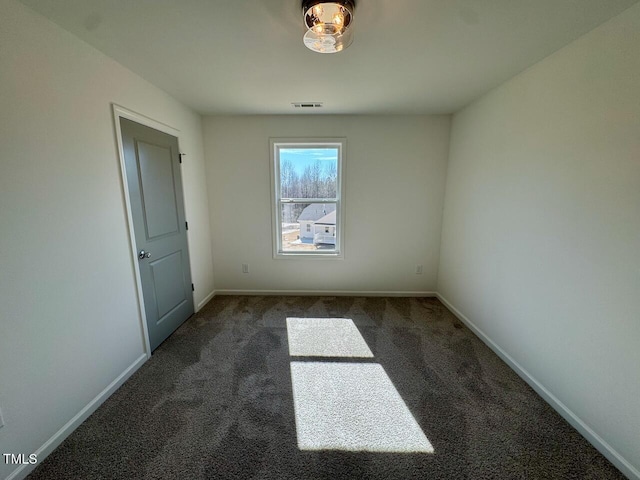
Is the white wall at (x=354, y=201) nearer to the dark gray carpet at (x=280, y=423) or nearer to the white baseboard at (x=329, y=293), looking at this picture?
the white baseboard at (x=329, y=293)

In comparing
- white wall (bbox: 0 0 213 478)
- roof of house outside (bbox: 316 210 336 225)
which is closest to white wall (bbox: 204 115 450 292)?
roof of house outside (bbox: 316 210 336 225)

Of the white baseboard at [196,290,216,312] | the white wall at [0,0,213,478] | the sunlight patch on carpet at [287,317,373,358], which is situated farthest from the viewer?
the white baseboard at [196,290,216,312]

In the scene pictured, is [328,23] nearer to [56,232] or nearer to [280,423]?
[56,232]

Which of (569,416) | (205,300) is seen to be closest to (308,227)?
(205,300)

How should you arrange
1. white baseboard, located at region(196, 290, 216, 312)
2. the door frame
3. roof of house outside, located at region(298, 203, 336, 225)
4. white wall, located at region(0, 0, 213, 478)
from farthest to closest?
roof of house outside, located at region(298, 203, 336, 225)
white baseboard, located at region(196, 290, 216, 312)
the door frame
white wall, located at region(0, 0, 213, 478)

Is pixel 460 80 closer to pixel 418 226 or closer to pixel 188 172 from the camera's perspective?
pixel 418 226

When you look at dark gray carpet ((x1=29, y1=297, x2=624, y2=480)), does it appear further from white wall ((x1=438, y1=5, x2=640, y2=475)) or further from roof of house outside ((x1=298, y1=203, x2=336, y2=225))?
roof of house outside ((x1=298, y1=203, x2=336, y2=225))

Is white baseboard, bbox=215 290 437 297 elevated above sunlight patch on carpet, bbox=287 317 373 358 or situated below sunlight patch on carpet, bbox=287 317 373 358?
above

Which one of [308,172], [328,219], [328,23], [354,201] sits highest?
[328,23]

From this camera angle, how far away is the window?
3.17m

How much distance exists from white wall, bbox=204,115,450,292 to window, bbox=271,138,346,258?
107 mm

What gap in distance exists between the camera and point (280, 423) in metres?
1.55

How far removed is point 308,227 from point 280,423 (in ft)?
7.60

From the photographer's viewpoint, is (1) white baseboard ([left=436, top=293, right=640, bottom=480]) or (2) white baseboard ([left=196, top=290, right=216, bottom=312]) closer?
(1) white baseboard ([left=436, top=293, right=640, bottom=480])
